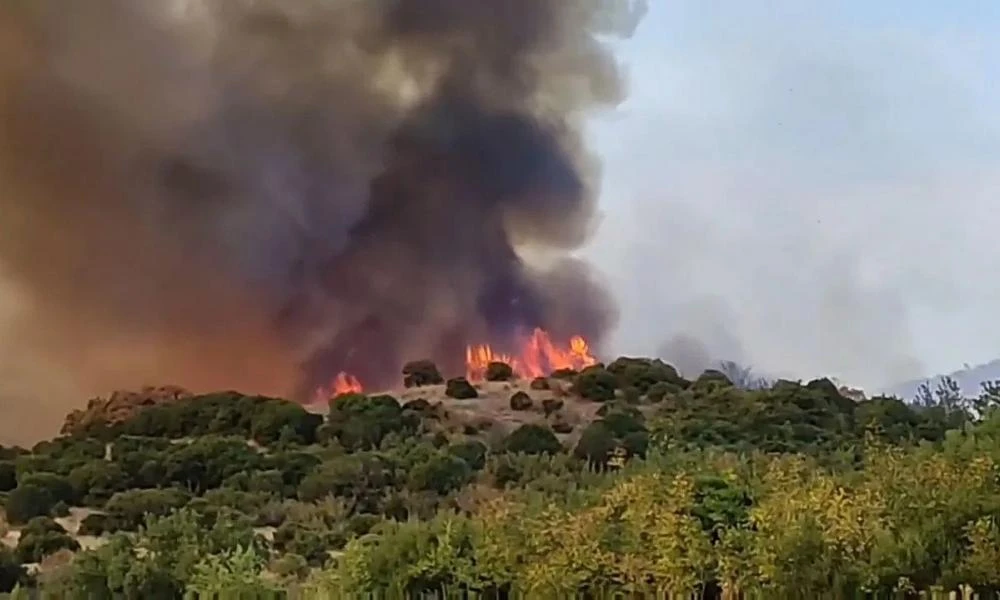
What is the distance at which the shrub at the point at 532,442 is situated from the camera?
167ft

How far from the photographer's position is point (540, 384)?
2564 inches

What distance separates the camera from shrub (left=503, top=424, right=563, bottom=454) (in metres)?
50.9

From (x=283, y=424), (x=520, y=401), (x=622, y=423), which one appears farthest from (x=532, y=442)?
(x=283, y=424)

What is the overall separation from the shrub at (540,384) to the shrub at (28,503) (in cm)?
2653

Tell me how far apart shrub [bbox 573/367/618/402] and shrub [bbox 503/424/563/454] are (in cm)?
917

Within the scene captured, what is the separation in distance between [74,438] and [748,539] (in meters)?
38.1

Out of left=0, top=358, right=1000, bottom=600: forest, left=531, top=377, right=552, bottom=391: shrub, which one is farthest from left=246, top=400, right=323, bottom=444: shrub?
left=531, top=377, right=552, bottom=391: shrub

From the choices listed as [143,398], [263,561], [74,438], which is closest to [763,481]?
[263,561]

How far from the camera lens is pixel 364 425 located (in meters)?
54.1

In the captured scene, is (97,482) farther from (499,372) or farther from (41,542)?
(499,372)

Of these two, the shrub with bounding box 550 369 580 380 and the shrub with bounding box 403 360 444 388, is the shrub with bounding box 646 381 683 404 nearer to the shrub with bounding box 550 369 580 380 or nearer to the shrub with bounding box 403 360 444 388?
the shrub with bounding box 550 369 580 380

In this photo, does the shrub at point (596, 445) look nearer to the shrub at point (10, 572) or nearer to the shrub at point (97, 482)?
the shrub at point (97, 482)

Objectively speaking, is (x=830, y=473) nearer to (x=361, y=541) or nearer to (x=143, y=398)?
(x=361, y=541)

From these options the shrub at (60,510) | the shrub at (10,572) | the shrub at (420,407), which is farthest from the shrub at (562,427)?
the shrub at (10,572)
